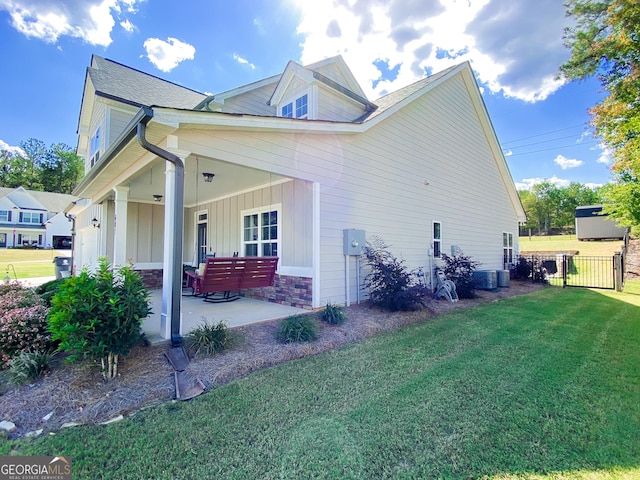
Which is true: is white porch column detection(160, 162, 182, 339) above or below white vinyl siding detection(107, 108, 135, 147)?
below

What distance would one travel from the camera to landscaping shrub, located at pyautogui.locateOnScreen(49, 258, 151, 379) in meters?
3.10

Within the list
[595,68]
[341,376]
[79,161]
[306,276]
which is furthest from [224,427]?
[79,161]

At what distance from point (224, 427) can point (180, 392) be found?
84 centimetres

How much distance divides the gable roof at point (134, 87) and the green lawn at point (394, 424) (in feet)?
31.3

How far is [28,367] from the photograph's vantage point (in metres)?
3.28

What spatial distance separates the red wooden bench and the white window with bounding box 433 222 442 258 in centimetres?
569

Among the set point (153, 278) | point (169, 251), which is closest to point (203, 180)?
point (169, 251)

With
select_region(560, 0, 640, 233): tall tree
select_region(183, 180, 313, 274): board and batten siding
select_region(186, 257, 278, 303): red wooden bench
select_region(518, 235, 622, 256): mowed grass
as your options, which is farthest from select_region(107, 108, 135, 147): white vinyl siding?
select_region(518, 235, 622, 256): mowed grass

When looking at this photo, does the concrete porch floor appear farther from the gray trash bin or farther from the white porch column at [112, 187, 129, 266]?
the gray trash bin

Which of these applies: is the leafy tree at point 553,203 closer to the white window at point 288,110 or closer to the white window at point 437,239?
the white window at point 437,239

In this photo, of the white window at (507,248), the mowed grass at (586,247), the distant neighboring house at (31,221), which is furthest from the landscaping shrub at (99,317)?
the distant neighboring house at (31,221)

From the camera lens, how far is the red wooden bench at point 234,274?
589 centimetres

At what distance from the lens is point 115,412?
110 inches

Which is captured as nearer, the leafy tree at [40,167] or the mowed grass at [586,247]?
the mowed grass at [586,247]
